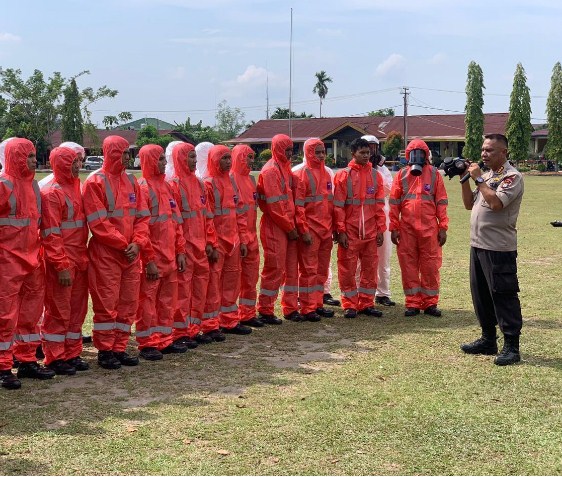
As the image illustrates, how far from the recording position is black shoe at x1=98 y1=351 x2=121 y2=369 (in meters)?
7.00

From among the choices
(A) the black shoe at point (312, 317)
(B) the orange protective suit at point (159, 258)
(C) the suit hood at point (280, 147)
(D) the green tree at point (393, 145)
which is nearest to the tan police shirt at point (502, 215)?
(A) the black shoe at point (312, 317)

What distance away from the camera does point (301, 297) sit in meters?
9.30

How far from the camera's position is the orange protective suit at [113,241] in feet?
22.6

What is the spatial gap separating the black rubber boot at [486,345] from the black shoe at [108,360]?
3362mm

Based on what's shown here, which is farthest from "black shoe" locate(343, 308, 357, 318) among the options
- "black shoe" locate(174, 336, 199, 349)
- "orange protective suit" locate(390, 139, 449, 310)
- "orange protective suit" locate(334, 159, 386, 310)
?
"black shoe" locate(174, 336, 199, 349)

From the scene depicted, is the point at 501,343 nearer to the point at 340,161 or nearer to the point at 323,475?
the point at 323,475

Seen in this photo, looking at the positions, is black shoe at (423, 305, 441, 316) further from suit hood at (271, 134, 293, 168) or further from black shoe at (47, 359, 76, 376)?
black shoe at (47, 359, 76, 376)

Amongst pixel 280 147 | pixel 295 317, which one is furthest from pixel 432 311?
pixel 280 147

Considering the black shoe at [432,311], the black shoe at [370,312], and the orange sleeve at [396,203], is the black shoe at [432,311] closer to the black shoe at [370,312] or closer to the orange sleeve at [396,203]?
the black shoe at [370,312]

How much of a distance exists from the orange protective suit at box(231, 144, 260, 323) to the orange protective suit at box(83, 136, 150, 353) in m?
1.71

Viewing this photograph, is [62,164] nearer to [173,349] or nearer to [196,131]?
[173,349]

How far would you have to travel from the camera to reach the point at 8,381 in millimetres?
6281

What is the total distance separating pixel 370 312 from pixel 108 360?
3.69 m

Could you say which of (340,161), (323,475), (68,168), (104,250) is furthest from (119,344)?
(340,161)
